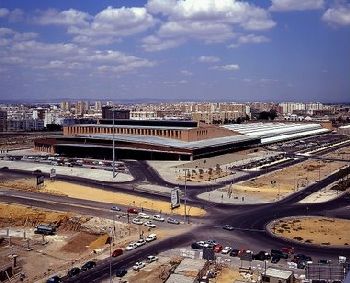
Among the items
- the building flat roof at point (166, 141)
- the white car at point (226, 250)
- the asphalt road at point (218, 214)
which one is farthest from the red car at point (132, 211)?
the building flat roof at point (166, 141)

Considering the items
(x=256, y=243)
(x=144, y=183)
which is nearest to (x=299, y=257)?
(x=256, y=243)

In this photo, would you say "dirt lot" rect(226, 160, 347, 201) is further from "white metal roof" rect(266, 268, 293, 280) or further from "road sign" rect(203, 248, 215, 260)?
"white metal roof" rect(266, 268, 293, 280)

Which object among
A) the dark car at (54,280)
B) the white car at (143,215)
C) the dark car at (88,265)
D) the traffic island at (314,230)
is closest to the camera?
the dark car at (54,280)

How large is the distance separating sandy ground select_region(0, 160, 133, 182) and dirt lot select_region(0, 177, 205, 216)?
611 centimetres

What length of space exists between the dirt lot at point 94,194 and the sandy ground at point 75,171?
611cm

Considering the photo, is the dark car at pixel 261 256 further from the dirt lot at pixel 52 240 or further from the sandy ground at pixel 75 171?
the sandy ground at pixel 75 171

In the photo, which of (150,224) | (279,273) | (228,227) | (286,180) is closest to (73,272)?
(150,224)

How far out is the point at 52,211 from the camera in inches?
2141

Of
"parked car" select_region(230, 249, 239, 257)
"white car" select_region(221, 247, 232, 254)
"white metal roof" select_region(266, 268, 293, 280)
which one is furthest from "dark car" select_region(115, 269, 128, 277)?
"white metal roof" select_region(266, 268, 293, 280)

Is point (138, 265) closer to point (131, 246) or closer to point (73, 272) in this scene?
point (73, 272)

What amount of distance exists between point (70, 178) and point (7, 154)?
38875 millimetres

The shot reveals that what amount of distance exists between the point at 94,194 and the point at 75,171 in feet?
60.5

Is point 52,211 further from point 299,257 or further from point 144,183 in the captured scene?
point 299,257

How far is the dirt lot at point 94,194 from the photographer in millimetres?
55803
